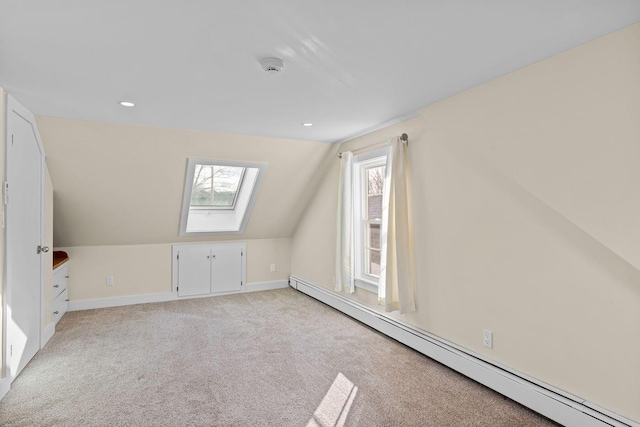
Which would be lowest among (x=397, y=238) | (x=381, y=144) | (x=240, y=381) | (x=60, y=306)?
(x=240, y=381)

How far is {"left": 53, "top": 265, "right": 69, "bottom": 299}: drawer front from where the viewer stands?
150 inches

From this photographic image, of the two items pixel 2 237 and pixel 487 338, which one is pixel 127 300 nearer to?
pixel 2 237

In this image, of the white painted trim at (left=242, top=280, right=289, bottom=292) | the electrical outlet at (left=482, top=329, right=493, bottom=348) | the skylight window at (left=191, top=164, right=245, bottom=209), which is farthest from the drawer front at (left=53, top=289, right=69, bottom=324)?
the electrical outlet at (left=482, top=329, right=493, bottom=348)

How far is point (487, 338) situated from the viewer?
8.49ft

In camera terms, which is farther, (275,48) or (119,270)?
(119,270)

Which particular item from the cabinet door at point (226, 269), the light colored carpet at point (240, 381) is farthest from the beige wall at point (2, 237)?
the cabinet door at point (226, 269)

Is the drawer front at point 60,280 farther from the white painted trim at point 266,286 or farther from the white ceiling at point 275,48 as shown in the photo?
the white painted trim at point 266,286

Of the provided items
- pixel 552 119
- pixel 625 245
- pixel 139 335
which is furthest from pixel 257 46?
pixel 139 335

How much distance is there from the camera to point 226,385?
2.58 metres

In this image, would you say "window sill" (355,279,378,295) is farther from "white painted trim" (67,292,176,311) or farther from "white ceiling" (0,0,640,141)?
"white painted trim" (67,292,176,311)

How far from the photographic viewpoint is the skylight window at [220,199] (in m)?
4.86

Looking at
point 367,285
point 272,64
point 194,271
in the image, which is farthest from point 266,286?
point 272,64

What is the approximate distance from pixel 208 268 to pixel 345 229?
2.29m

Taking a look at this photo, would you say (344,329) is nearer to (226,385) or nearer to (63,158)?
(226,385)
